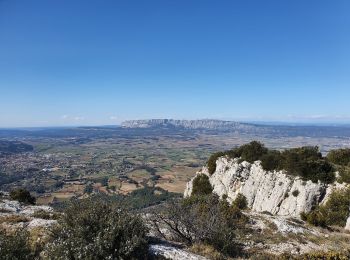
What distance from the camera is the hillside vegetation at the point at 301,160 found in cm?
3153

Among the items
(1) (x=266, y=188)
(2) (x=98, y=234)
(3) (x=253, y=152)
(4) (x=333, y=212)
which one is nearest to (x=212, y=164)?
(3) (x=253, y=152)

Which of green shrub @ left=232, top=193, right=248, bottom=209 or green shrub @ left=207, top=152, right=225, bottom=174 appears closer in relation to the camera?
green shrub @ left=232, top=193, right=248, bottom=209

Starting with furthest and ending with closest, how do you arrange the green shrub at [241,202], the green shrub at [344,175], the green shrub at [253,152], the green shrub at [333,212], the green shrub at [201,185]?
the green shrub at [201,185] → the green shrub at [253,152] → the green shrub at [241,202] → the green shrub at [344,175] → the green shrub at [333,212]

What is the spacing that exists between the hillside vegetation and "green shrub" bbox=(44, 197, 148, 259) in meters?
24.7

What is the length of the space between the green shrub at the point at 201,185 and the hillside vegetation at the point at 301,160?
151 cm

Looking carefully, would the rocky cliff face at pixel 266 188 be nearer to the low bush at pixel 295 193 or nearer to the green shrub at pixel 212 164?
the low bush at pixel 295 193

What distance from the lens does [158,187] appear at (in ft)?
397

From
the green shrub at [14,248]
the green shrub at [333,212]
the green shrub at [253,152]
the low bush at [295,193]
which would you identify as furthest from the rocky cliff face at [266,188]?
the green shrub at [14,248]

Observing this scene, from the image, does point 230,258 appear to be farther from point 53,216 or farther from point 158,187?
point 158,187

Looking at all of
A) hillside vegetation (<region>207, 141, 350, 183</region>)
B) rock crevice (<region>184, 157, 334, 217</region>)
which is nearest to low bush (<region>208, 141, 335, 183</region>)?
hillside vegetation (<region>207, 141, 350, 183</region>)

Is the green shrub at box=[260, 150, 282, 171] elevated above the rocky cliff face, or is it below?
above

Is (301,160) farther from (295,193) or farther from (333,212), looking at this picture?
(333,212)

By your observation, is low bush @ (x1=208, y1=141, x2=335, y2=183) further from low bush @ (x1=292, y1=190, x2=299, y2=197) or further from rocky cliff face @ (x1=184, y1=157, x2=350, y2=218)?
low bush @ (x1=292, y1=190, x2=299, y2=197)

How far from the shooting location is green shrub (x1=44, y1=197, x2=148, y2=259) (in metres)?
9.49
